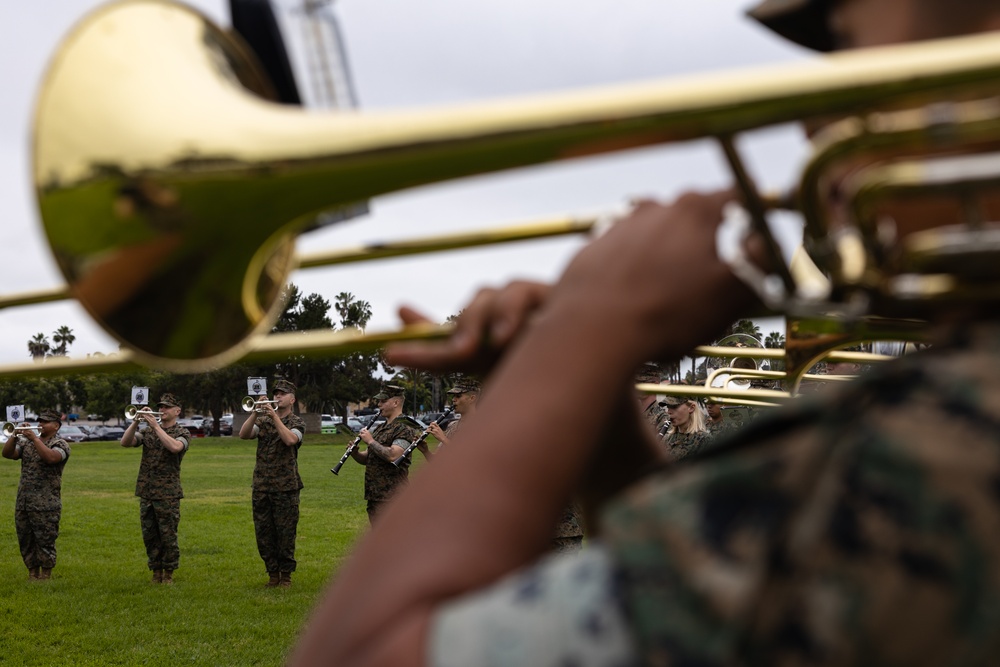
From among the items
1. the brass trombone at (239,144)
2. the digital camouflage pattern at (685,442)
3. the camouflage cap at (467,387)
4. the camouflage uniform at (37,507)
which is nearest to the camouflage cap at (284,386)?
the camouflage cap at (467,387)

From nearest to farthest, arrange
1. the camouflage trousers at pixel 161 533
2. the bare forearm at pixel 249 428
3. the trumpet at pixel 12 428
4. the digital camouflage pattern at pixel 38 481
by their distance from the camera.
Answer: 1. the camouflage trousers at pixel 161 533
2. the bare forearm at pixel 249 428
3. the digital camouflage pattern at pixel 38 481
4. the trumpet at pixel 12 428

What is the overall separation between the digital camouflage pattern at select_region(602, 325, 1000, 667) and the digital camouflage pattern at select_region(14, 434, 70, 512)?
490 inches

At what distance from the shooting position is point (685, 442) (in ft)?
27.3

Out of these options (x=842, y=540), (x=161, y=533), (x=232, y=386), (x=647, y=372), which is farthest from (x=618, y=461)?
(x=232, y=386)

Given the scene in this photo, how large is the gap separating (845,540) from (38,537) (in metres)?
12.4

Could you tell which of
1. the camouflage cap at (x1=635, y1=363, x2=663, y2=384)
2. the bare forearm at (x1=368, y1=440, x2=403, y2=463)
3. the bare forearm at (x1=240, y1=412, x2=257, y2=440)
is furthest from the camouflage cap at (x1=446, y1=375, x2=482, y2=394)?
the camouflage cap at (x1=635, y1=363, x2=663, y2=384)

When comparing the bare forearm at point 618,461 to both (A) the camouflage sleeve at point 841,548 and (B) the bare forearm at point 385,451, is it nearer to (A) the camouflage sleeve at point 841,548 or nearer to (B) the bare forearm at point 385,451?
(A) the camouflage sleeve at point 841,548

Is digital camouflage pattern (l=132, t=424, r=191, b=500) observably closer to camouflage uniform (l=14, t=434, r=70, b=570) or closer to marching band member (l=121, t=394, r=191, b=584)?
marching band member (l=121, t=394, r=191, b=584)

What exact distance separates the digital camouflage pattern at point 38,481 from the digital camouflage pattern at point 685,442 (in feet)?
25.7

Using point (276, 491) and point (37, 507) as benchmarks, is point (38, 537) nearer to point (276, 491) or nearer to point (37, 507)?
point (37, 507)

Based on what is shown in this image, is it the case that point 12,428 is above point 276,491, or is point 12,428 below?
above

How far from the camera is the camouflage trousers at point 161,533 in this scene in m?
11.0

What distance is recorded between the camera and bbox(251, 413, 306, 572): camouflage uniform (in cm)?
1072

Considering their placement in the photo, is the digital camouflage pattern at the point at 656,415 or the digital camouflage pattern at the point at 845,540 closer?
the digital camouflage pattern at the point at 845,540
